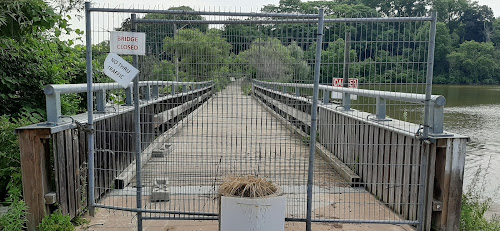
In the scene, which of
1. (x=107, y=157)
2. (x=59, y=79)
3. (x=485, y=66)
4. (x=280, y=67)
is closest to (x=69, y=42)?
(x=59, y=79)

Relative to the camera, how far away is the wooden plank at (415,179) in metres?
4.48

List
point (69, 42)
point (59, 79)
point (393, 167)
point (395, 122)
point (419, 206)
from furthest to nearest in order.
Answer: point (69, 42) → point (59, 79) → point (395, 122) → point (393, 167) → point (419, 206)

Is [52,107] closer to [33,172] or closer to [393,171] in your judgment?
[33,172]

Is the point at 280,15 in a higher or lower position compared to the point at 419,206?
higher

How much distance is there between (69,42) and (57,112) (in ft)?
13.8

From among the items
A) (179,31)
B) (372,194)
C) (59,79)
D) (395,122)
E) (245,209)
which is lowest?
(372,194)

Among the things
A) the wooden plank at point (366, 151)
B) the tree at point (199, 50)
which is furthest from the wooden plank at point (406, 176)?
the tree at point (199, 50)

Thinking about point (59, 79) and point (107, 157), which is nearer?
point (107, 157)

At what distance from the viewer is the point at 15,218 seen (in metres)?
3.83

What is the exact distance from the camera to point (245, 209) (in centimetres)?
367

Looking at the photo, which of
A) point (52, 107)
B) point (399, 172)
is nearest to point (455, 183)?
point (399, 172)

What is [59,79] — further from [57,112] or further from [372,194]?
[372,194]

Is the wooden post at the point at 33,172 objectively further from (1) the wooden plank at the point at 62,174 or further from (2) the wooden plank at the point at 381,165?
(2) the wooden plank at the point at 381,165

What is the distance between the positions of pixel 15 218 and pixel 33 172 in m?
0.47
